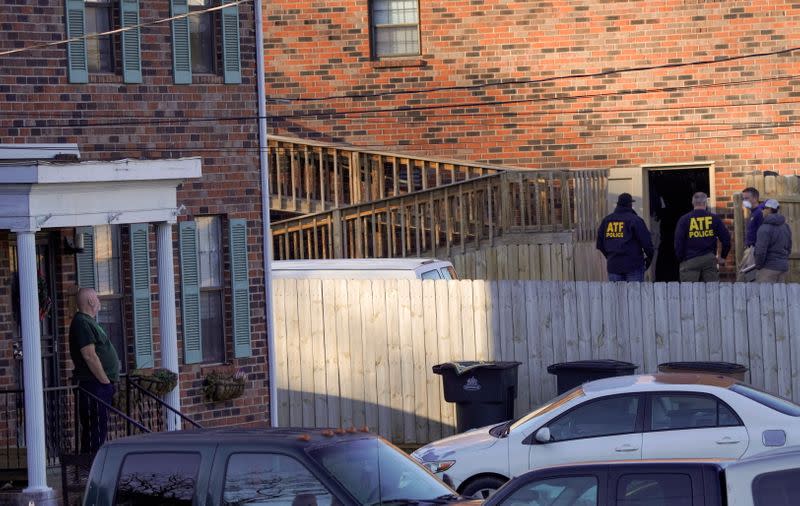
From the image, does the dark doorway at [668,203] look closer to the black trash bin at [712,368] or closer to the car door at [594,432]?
the black trash bin at [712,368]

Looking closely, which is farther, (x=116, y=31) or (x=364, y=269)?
(x=364, y=269)

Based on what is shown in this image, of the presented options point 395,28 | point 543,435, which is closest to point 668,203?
point 395,28

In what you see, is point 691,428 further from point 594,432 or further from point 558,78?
point 558,78

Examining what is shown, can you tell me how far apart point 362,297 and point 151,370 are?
3.26 metres

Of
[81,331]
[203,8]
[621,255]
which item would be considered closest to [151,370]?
[81,331]

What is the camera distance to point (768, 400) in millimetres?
12266

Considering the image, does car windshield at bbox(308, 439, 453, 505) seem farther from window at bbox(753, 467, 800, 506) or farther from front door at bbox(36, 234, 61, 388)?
A: front door at bbox(36, 234, 61, 388)


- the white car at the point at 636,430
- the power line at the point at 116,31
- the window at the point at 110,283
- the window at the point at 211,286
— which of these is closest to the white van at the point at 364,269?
the window at the point at 211,286

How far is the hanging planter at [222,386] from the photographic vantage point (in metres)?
16.0

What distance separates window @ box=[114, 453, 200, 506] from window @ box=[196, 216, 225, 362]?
739 centimetres

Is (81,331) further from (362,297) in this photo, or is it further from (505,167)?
(505,167)

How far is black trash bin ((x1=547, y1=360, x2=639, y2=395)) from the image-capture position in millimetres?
15703

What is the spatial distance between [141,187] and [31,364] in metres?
2.20

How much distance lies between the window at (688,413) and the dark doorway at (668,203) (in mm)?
13010
